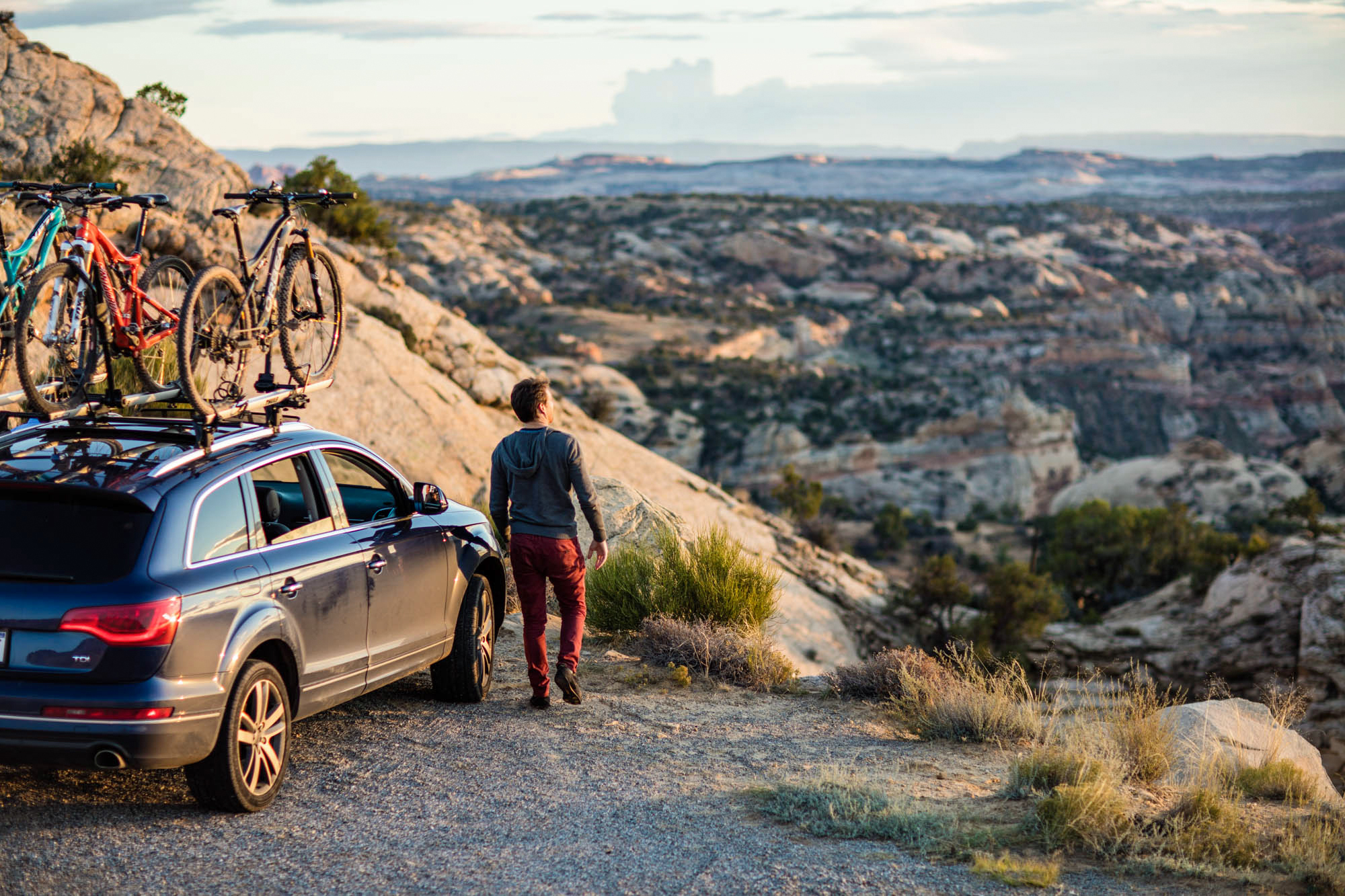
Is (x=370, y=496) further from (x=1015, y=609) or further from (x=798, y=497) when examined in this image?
(x=798, y=497)

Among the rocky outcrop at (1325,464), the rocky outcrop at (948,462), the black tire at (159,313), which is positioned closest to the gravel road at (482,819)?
the black tire at (159,313)

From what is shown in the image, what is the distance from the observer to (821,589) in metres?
24.1

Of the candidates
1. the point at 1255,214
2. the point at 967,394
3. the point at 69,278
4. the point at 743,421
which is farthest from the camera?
the point at 1255,214

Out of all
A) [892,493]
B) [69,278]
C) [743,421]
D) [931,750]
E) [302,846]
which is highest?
[69,278]

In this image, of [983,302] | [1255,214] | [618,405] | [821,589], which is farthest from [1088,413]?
[1255,214]

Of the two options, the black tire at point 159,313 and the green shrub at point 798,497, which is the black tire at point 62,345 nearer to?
the black tire at point 159,313

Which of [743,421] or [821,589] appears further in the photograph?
[743,421]

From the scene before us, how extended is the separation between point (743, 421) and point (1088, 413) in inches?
1664

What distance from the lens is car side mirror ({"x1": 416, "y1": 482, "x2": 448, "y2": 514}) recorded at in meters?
6.64

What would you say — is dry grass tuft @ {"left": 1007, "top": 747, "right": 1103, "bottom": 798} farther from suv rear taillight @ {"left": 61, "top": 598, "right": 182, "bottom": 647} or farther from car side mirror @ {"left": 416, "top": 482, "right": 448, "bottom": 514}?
suv rear taillight @ {"left": 61, "top": 598, "right": 182, "bottom": 647}

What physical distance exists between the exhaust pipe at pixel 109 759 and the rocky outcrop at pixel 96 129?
1603 centimetres

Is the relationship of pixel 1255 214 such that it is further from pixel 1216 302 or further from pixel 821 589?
pixel 821 589

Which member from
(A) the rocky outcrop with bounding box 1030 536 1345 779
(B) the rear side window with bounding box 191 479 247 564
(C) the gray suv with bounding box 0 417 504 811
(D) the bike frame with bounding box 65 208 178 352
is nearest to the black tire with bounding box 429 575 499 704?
(C) the gray suv with bounding box 0 417 504 811

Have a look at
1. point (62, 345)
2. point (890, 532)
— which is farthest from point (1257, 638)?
point (890, 532)
